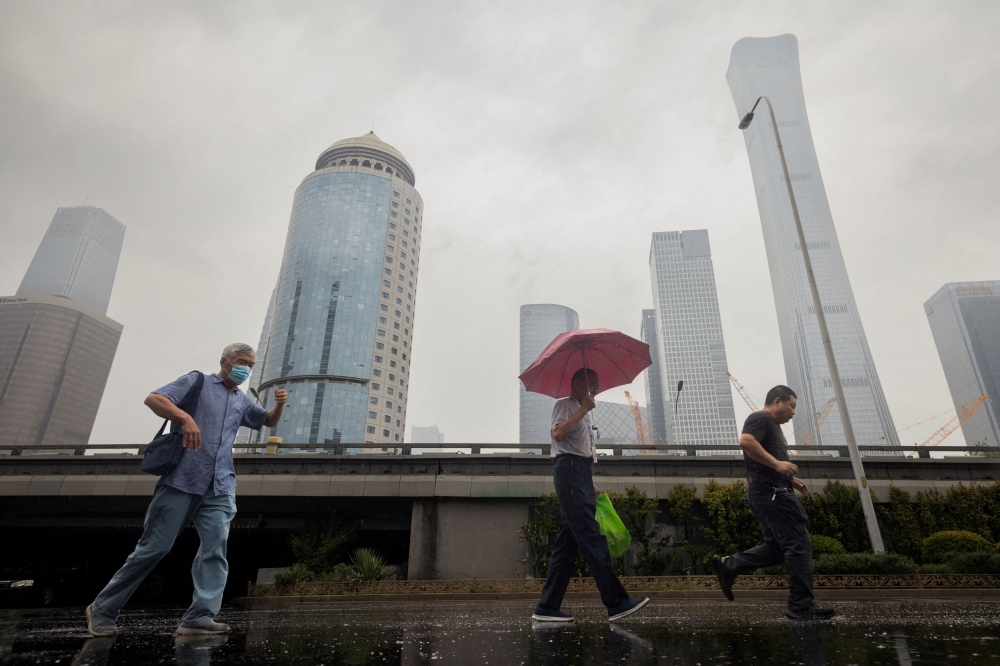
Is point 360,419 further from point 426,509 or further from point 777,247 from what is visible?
point 777,247

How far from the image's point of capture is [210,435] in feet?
14.7

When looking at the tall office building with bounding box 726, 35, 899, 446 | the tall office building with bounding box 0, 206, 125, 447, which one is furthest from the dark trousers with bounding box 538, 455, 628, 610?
the tall office building with bounding box 0, 206, 125, 447

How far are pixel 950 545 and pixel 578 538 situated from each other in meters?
11.5

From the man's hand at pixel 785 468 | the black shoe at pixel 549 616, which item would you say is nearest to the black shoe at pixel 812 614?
the man's hand at pixel 785 468

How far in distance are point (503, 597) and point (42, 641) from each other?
29.3 feet

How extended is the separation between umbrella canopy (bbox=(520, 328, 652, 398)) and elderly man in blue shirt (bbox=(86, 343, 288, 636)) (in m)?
2.58

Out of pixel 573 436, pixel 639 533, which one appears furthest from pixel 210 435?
pixel 639 533

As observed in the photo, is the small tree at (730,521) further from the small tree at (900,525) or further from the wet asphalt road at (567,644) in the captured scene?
the wet asphalt road at (567,644)

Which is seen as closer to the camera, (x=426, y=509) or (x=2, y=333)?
(x=426, y=509)

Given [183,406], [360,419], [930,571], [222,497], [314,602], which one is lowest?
[314,602]

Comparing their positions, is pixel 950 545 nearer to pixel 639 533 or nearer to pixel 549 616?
pixel 639 533

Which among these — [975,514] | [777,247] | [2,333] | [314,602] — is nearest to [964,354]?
[777,247]

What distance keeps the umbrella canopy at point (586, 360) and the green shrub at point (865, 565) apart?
7.66 metres

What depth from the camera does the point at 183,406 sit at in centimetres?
442
